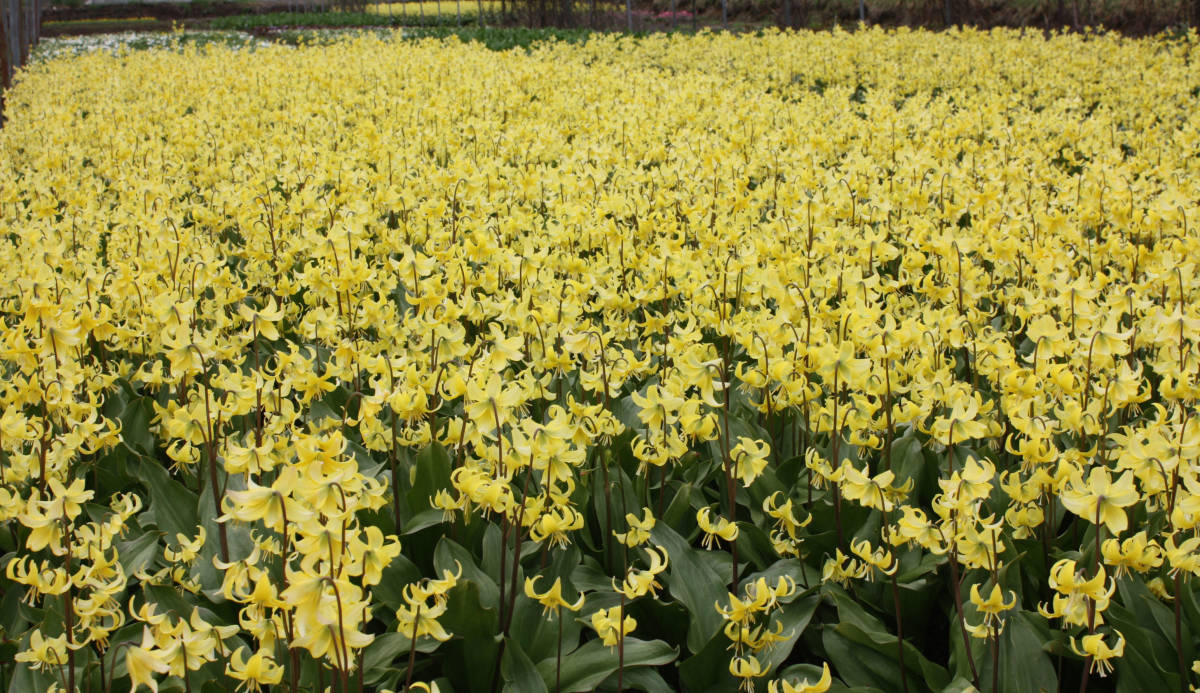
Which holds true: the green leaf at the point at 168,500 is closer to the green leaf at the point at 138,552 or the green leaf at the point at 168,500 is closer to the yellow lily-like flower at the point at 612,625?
the green leaf at the point at 138,552

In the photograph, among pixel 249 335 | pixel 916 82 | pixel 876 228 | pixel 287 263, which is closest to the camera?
pixel 249 335

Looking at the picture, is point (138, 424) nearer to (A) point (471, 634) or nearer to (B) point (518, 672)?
(A) point (471, 634)

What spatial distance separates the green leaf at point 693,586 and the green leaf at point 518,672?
1.39 ft

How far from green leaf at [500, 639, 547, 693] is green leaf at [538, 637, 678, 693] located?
0.29 ft

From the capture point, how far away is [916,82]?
456 inches

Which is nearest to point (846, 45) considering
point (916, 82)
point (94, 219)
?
point (916, 82)

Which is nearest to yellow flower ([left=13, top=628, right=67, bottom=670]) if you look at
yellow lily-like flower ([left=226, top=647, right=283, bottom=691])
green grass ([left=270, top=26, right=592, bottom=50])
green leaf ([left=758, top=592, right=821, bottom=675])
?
yellow lily-like flower ([left=226, top=647, right=283, bottom=691])

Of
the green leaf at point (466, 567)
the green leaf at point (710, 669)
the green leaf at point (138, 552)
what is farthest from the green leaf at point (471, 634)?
the green leaf at point (138, 552)

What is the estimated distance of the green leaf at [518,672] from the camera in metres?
2.12

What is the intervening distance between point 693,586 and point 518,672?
21.5 inches

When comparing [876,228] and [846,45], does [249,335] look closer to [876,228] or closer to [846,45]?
[876,228]

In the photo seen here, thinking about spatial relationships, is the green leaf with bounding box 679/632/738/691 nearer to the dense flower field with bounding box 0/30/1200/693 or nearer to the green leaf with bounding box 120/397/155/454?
the dense flower field with bounding box 0/30/1200/693

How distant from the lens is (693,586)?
2439mm

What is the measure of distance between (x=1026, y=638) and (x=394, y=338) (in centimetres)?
230
